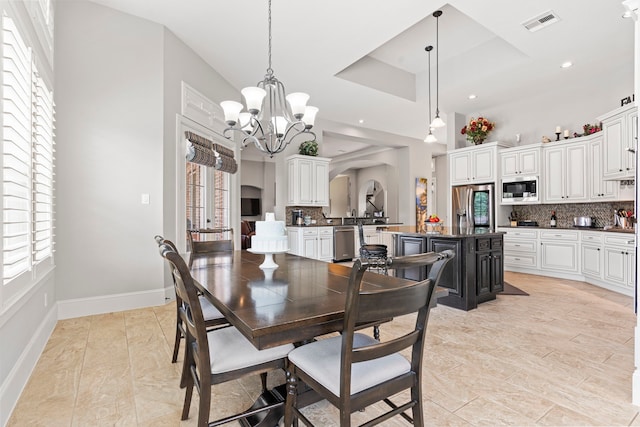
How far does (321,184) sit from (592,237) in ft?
15.5

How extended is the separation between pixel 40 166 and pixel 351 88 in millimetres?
4297

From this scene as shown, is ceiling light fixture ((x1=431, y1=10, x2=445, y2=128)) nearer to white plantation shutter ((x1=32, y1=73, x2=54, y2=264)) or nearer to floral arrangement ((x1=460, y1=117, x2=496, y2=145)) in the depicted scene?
floral arrangement ((x1=460, y1=117, x2=496, y2=145))

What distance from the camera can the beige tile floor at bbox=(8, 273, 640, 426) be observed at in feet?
5.43

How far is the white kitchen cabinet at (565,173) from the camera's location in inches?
192

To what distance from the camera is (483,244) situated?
12.0 feet

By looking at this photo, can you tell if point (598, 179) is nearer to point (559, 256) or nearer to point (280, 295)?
point (559, 256)

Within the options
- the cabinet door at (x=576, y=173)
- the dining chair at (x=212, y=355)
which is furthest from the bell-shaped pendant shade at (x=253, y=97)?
the cabinet door at (x=576, y=173)

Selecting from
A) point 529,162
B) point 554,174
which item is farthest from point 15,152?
point 554,174

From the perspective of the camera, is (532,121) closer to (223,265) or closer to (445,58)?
(445,58)

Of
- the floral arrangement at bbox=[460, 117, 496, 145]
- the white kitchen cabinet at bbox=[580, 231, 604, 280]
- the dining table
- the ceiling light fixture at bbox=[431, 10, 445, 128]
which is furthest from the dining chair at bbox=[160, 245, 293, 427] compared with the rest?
the floral arrangement at bbox=[460, 117, 496, 145]

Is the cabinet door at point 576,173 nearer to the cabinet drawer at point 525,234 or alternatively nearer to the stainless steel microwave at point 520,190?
the stainless steel microwave at point 520,190

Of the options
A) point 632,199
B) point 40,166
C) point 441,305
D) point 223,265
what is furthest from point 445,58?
point 40,166

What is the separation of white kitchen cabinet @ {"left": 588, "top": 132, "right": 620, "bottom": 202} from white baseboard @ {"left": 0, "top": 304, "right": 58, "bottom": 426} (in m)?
6.60

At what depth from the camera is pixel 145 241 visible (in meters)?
3.55
